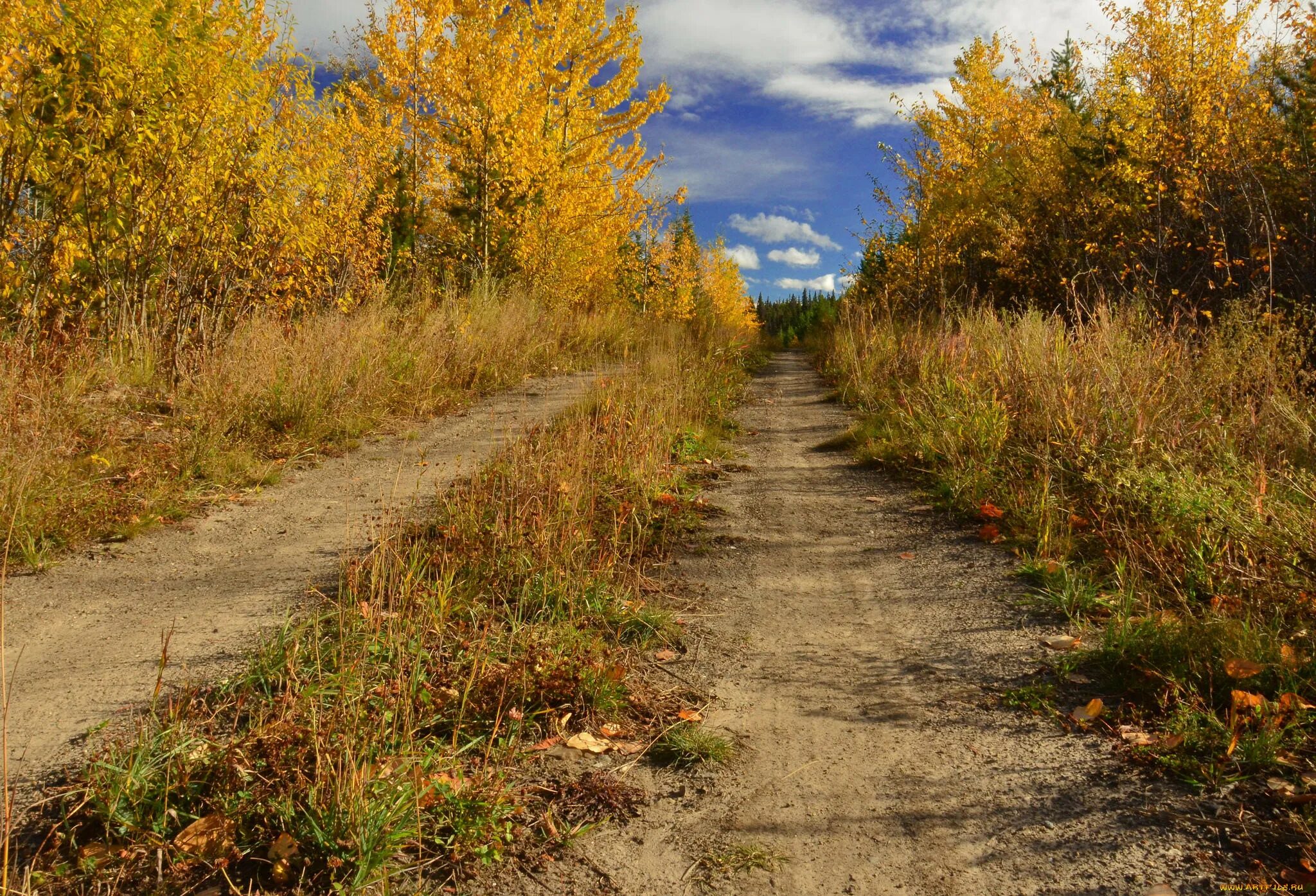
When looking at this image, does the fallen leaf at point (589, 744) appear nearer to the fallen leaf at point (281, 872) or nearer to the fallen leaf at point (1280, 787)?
the fallen leaf at point (281, 872)

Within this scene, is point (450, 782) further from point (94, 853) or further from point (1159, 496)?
point (1159, 496)

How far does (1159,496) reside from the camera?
12.8 feet

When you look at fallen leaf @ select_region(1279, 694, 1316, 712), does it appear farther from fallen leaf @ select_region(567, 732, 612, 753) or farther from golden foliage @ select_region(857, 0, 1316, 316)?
golden foliage @ select_region(857, 0, 1316, 316)

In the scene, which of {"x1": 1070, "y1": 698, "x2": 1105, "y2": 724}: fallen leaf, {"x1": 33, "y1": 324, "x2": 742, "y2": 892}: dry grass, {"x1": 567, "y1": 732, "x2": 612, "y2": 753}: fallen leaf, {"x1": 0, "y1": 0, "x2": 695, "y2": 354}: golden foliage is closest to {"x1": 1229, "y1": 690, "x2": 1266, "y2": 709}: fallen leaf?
{"x1": 1070, "y1": 698, "x2": 1105, "y2": 724}: fallen leaf

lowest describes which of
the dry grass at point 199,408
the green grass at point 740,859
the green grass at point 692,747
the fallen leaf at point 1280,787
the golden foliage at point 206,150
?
the green grass at point 740,859

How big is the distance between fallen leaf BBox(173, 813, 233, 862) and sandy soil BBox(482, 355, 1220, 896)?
70 centimetres

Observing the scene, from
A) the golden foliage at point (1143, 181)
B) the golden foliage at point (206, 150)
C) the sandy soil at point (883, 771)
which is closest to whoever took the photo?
the sandy soil at point (883, 771)

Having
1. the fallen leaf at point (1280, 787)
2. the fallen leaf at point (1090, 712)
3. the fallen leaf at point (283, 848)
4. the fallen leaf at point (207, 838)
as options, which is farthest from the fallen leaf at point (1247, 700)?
the fallen leaf at point (207, 838)

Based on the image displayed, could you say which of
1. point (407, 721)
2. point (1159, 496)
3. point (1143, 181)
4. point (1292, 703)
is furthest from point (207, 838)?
point (1143, 181)

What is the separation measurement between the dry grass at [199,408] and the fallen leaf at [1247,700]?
16.5 feet

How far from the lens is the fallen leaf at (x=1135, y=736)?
7.95 ft

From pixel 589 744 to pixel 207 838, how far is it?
1116 millimetres

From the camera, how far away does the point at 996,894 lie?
6.02ft

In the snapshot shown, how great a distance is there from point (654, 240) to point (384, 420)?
49.3 feet
